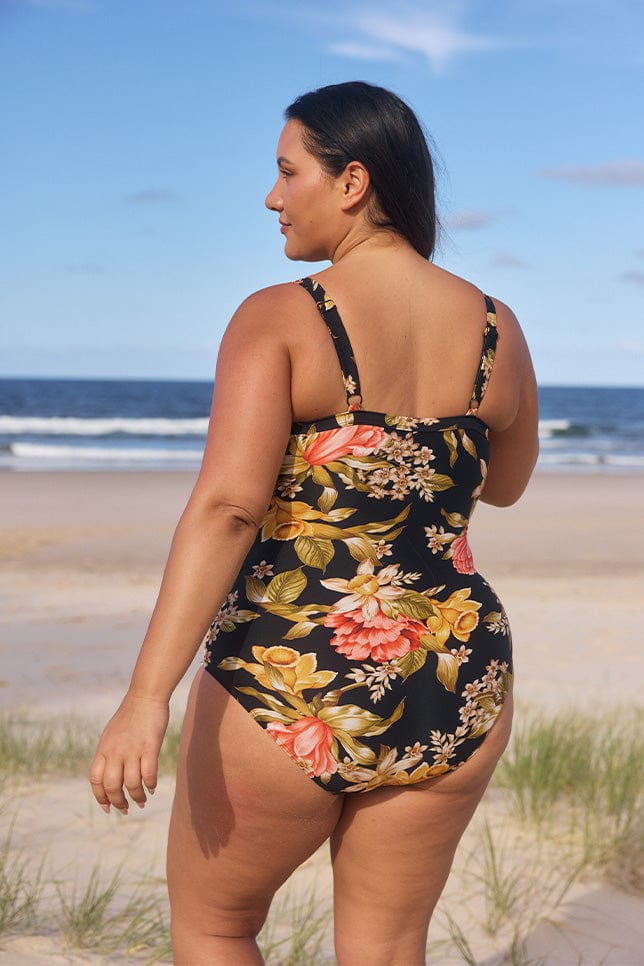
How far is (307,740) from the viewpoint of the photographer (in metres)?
1.63

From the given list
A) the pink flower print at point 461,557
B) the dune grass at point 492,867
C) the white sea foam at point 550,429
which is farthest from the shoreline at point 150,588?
the white sea foam at point 550,429

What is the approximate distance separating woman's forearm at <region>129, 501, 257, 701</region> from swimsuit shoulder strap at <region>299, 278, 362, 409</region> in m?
0.24

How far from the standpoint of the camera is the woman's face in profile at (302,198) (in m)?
1.75

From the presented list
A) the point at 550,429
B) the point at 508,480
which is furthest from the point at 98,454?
the point at 508,480

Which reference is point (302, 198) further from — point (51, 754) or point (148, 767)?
point (51, 754)

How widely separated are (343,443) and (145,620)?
6347mm

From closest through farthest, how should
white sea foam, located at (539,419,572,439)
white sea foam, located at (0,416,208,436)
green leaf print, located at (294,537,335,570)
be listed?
green leaf print, located at (294,537,335,570), white sea foam, located at (0,416,208,436), white sea foam, located at (539,419,572,439)

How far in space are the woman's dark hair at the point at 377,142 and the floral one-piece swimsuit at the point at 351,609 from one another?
0.22m

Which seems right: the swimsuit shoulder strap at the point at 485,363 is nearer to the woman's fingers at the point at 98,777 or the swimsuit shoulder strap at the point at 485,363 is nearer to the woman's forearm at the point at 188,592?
the woman's forearm at the point at 188,592

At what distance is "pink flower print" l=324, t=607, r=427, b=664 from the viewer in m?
1.64

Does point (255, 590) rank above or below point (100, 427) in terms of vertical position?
above

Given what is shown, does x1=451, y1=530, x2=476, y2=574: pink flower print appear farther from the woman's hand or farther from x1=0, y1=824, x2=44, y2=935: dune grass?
x1=0, y1=824, x2=44, y2=935: dune grass

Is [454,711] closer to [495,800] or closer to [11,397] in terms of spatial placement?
[495,800]

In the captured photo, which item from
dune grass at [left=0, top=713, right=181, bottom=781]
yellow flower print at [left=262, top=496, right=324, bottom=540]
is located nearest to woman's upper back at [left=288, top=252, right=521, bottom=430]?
yellow flower print at [left=262, top=496, right=324, bottom=540]
